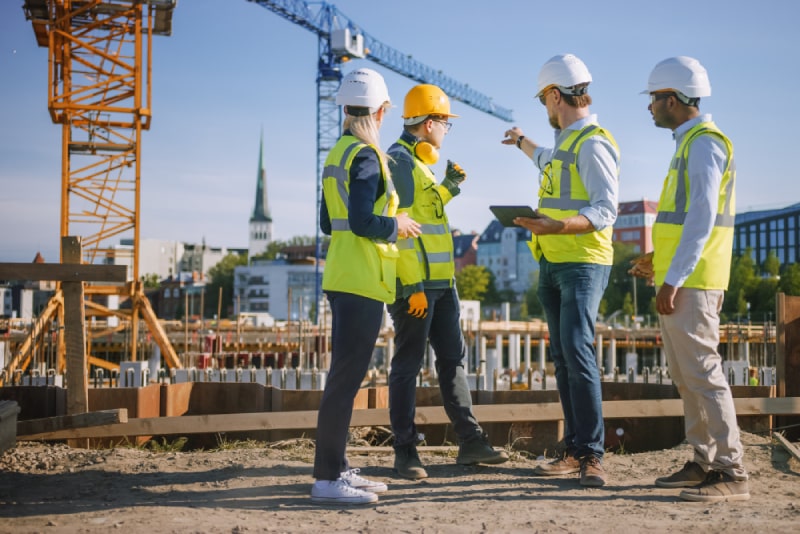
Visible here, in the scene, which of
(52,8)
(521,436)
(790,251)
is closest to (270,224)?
(790,251)

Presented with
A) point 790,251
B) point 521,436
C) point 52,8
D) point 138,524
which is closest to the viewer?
point 138,524

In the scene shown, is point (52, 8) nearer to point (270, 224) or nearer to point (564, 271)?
point (564, 271)

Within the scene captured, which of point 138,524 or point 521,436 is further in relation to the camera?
point 521,436

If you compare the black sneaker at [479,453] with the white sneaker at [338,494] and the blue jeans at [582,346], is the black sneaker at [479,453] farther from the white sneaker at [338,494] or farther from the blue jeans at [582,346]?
the white sneaker at [338,494]

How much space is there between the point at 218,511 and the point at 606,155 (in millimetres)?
2536

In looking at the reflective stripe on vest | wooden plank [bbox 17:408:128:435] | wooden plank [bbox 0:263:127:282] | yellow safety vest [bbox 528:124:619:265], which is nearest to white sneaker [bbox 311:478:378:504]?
the reflective stripe on vest

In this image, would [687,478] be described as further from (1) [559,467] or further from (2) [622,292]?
(2) [622,292]

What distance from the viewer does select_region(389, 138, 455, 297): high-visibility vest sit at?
4625 millimetres

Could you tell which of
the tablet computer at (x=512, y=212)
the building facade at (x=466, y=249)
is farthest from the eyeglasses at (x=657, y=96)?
the building facade at (x=466, y=249)

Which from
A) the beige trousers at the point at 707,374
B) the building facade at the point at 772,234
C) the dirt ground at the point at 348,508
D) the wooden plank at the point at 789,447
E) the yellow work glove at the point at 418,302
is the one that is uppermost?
the building facade at the point at 772,234

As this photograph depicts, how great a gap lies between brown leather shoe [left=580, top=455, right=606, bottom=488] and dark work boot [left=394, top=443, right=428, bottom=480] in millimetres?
818

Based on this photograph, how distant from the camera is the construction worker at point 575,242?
4.38 m

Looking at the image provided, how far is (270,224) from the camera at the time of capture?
187625 millimetres

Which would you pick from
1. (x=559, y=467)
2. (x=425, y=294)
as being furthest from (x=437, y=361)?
(x=559, y=467)
